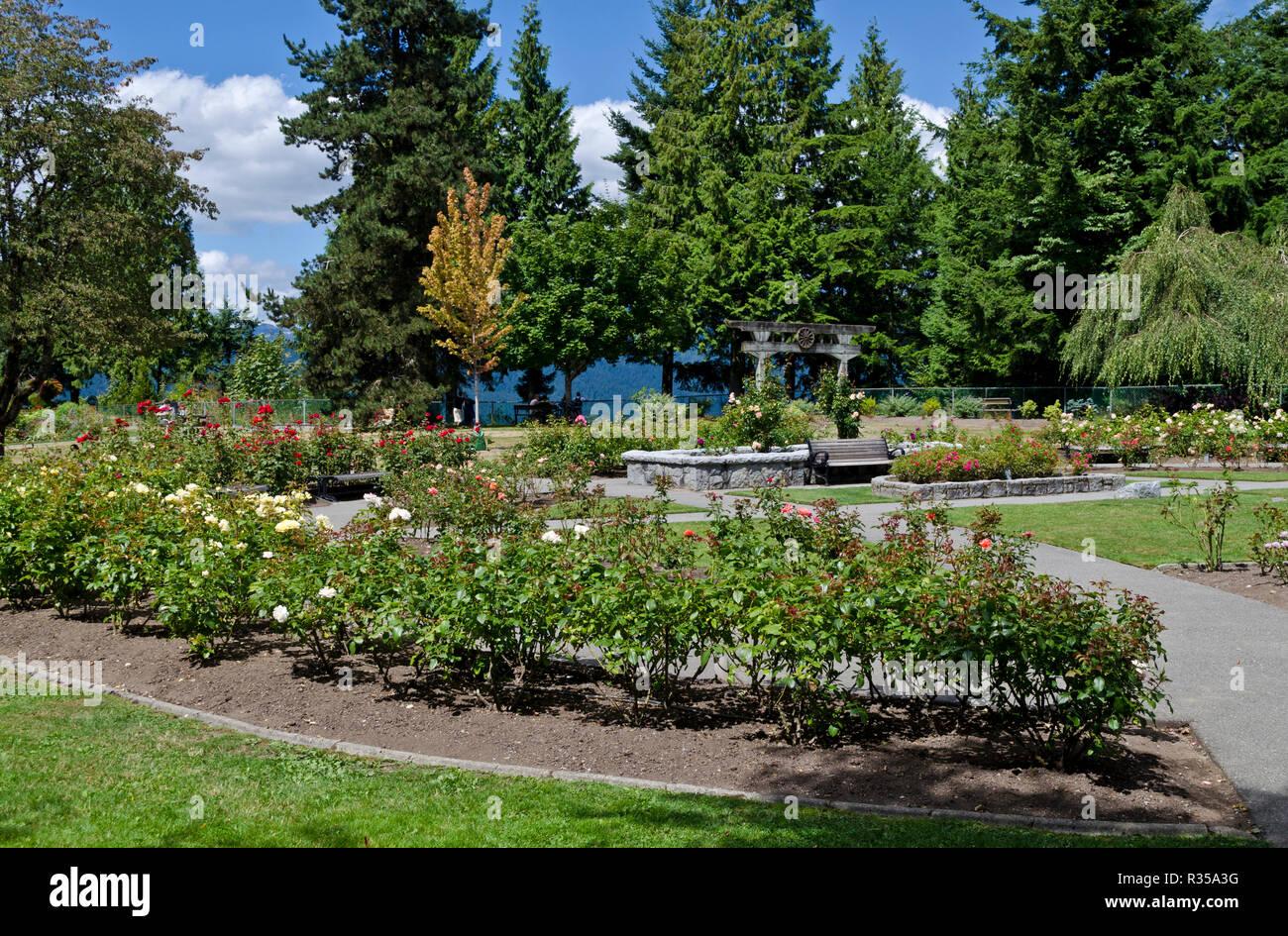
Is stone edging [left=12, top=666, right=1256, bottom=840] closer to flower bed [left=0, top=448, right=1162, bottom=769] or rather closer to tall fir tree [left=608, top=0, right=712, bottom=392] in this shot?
flower bed [left=0, top=448, right=1162, bottom=769]

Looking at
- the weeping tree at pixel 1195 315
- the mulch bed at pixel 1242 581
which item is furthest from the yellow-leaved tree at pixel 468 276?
the mulch bed at pixel 1242 581

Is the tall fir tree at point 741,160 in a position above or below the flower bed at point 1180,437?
above

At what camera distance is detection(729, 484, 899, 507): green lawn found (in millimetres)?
14812

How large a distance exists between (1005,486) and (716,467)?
16.0 ft

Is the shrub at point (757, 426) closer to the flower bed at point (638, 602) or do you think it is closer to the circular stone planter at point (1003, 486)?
the circular stone planter at point (1003, 486)

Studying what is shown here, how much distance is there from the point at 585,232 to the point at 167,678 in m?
27.4

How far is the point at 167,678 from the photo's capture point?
6.08 meters

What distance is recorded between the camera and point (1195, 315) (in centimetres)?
2345

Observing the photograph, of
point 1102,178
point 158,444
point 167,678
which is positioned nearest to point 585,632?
point 167,678

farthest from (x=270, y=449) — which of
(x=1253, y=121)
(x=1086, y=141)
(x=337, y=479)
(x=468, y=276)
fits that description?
(x=1253, y=121)

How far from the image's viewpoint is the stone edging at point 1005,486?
15.2 m

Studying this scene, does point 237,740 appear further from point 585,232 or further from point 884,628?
point 585,232

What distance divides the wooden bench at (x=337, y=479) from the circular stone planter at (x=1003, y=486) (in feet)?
27.3

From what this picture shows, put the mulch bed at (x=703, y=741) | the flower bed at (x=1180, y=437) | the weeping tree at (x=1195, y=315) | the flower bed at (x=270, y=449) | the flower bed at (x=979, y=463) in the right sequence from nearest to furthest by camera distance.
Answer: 1. the mulch bed at (x=703, y=741)
2. the flower bed at (x=270, y=449)
3. the flower bed at (x=979, y=463)
4. the flower bed at (x=1180, y=437)
5. the weeping tree at (x=1195, y=315)
